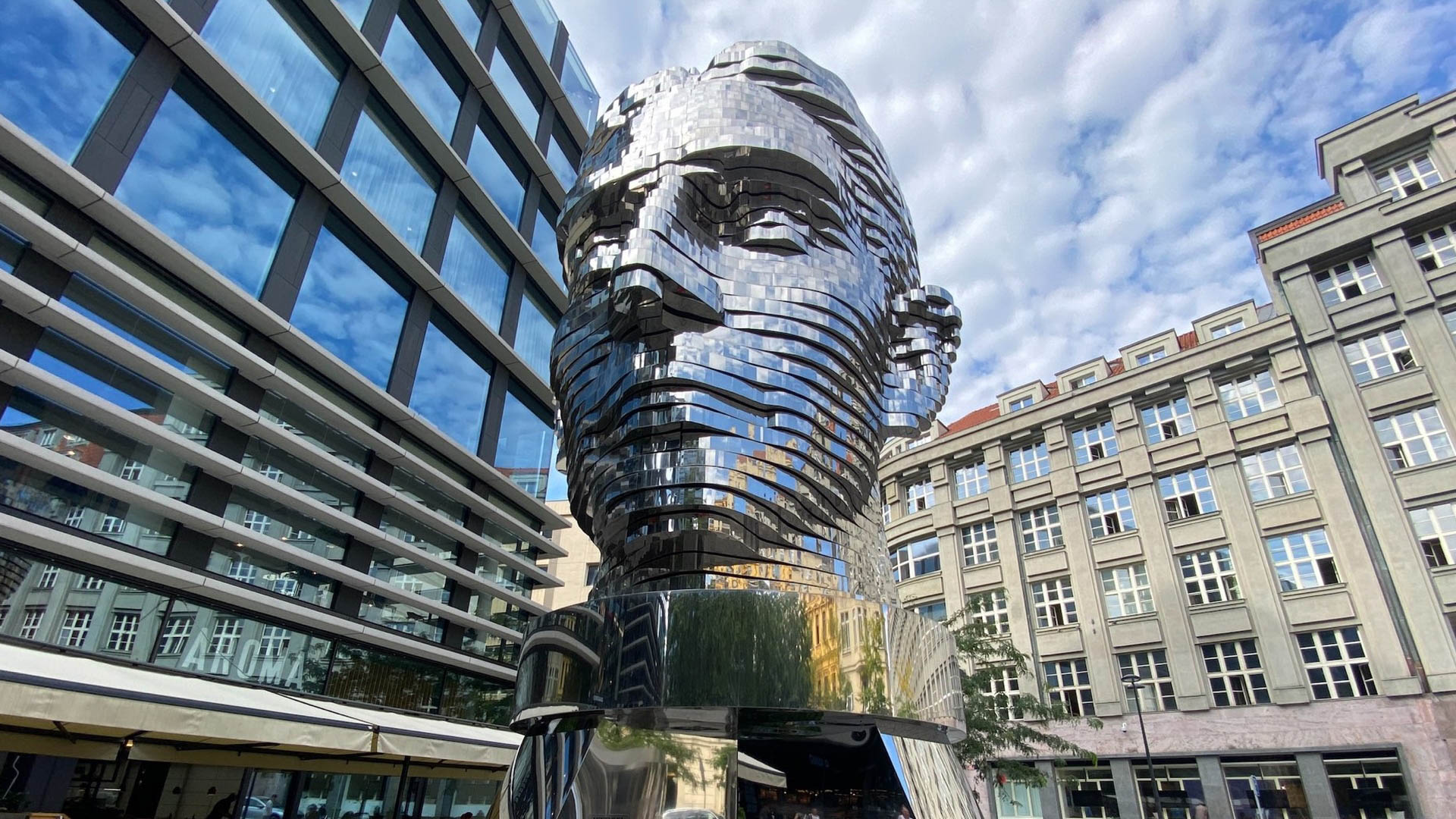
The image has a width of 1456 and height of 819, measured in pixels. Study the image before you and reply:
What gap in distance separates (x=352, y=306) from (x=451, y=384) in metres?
3.42

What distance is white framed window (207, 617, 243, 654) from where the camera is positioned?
11.6 metres

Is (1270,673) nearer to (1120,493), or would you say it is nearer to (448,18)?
(1120,493)

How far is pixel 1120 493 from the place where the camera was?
95.3 ft

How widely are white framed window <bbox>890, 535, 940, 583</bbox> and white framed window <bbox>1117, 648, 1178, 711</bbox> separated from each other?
8578 mm

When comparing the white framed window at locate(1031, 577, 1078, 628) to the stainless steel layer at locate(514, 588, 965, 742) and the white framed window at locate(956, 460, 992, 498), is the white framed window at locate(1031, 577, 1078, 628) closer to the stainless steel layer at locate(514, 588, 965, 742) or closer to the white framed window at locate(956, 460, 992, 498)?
the white framed window at locate(956, 460, 992, 498)

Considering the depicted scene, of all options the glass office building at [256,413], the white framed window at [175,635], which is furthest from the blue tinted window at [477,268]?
the white framed window at [175,635]

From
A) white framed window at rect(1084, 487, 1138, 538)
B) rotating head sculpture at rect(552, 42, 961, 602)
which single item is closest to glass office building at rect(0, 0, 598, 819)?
rotating head sculpture at rect(552, 42, 961, 602)

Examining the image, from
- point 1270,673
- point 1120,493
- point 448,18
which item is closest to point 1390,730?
point 1270,673

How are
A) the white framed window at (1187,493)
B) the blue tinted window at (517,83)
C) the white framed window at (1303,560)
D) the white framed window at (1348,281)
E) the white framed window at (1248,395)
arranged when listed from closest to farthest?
the blue tinted window at (517,83), the white framed window at (1303,560), the white framed window at (1348,281), the white framed window at (1248,395), the white framed window at (1187,493)

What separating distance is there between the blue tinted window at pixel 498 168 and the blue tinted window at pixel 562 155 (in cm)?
137

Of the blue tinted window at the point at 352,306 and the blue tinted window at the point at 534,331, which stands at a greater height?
the blue tinted window at the point at 534,331

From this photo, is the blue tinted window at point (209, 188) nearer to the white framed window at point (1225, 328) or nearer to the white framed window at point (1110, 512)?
the white framed window at point (1110, 512)

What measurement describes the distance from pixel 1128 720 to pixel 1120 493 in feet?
26.8

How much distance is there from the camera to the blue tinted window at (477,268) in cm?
1795
